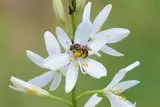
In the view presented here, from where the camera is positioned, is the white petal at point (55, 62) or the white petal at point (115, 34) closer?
the white petal at point (55, 62)

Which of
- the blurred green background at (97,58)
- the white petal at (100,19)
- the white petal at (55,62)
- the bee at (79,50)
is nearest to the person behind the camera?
the white petal at (55,62)

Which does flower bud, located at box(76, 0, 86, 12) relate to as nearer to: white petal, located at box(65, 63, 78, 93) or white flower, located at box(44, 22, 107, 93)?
white flower, located at box(44, 22, 107, 93)

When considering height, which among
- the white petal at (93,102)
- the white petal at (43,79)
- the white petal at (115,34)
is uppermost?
the white petal at (115,34)

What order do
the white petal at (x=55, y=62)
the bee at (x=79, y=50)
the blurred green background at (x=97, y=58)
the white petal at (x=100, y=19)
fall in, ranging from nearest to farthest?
the white petal at (x=55, y=62), the bee at (x=79, y=50), the white petal at (x=100, y=19), the blurred green background at (x=97, y=58)

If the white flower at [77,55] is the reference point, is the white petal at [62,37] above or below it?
above

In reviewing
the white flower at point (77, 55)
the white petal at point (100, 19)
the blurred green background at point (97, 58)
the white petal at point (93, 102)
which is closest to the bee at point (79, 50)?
the white flower at point (77, 55)

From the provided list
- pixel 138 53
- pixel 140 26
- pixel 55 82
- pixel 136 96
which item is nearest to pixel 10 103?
pixel 136 96

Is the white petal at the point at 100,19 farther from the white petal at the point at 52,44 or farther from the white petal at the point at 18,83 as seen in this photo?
the white petal at the point at 18,83
